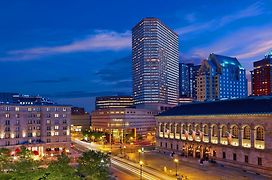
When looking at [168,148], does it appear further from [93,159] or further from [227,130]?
[93,159]

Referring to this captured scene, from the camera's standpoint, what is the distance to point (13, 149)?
118812mm

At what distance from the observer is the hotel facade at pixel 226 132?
8612cm

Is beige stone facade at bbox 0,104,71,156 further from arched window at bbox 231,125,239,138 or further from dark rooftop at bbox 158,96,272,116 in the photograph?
arched window at bbox 231,125,239,138

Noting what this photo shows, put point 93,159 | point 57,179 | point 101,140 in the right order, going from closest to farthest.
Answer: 1. point 57,179
2. point 93,159
3. point 101,140

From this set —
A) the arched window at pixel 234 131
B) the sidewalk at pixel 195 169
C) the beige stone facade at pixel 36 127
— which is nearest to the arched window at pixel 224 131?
the arched window at pixel 234 131

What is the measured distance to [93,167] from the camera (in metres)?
65.6

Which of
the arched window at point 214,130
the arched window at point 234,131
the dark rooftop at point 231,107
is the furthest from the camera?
the arched window at point 214,130

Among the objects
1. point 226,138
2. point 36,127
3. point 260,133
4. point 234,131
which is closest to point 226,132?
point 234,131

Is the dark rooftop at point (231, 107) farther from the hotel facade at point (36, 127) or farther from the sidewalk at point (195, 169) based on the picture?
the hotel facade at point (36, 127)

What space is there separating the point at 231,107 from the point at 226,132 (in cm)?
878

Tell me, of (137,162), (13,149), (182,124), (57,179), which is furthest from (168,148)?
(57,179)

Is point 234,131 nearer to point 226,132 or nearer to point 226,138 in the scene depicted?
point 226,132

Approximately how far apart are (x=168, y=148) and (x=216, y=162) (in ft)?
99.9

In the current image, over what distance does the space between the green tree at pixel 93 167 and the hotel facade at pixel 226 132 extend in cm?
4140
